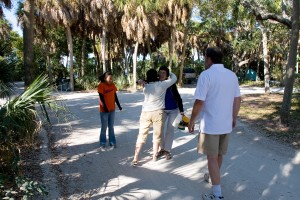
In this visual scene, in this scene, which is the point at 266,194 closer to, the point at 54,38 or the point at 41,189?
the point at 41,189

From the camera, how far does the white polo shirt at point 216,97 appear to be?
4.12 metres

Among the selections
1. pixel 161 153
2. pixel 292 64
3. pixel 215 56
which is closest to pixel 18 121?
pixel 215 56

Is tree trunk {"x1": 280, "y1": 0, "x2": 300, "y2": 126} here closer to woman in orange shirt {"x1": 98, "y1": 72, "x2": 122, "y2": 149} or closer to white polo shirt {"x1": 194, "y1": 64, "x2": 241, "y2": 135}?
woman in orange shirt {"x1": 98, "y1": 72, "x2": 122, "y2": 149}

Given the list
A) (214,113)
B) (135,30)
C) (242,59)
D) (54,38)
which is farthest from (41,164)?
(242,59)

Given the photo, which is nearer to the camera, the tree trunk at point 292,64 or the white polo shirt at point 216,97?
the white polo shirt at point 216,97

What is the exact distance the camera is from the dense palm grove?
14.8 feet

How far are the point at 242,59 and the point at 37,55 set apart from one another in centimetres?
2153

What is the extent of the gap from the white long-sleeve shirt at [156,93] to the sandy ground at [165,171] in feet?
3.37

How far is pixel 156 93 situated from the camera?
584 cm

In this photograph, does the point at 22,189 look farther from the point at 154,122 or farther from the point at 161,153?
the point at 161,153

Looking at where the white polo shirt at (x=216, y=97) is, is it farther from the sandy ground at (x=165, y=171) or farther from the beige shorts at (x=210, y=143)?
the sandy ground at (x=165, y=171)

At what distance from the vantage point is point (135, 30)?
970 inches

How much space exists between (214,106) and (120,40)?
89.3 ft

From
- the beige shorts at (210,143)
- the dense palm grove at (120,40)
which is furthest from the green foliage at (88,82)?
the beige shorts at (210,143)
